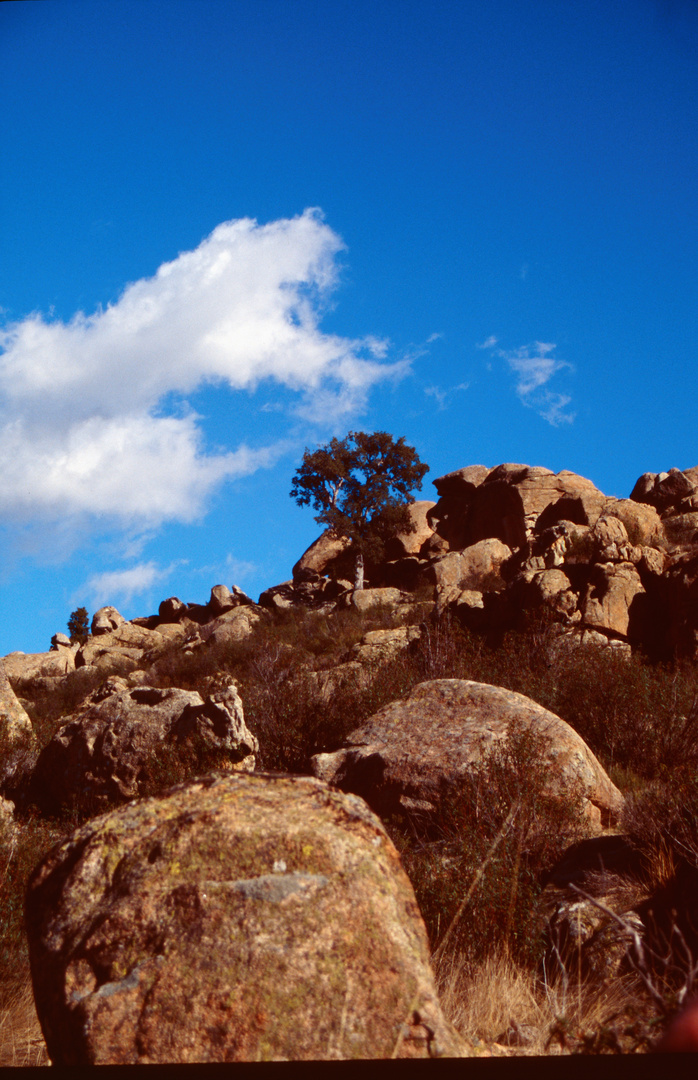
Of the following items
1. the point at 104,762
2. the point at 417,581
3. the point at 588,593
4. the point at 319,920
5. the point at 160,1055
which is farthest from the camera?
the point at 417,581

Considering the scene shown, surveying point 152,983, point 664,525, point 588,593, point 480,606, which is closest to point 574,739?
point 152,983

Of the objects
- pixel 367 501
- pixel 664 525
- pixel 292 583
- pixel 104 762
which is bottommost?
pixel 104 762

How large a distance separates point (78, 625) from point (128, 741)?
107 ft

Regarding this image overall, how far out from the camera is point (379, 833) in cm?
295

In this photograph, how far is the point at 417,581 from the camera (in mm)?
32719

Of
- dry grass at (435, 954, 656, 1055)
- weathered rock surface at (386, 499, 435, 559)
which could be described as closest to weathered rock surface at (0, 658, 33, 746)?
dry grass at (435, 954, 656, 1055)

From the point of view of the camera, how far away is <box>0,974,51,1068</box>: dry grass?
353 centimetres

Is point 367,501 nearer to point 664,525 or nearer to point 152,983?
point 664,525

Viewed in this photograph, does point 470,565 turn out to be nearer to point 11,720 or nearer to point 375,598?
point 375,598

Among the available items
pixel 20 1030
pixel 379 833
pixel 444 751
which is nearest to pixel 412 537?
pixel 444 751

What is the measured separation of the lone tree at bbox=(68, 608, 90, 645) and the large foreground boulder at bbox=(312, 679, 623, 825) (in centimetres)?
3334

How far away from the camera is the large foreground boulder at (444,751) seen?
7234mm

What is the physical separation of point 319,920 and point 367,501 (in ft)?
125

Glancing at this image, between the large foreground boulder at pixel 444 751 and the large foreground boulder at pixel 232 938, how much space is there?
4.54 meters
